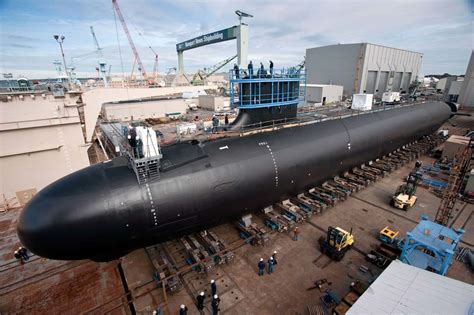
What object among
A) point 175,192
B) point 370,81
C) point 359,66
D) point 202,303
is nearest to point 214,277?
point 202,303

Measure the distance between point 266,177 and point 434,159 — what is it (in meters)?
19.5

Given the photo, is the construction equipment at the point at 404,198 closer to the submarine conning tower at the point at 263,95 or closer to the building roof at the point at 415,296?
the building roof at the point at 415,296

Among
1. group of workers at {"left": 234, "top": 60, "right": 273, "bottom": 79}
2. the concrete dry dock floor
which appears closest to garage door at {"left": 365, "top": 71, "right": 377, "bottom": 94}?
the concrete dry dock floor

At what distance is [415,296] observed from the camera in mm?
6176

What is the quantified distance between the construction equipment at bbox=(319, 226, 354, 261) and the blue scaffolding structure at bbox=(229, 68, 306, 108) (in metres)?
7.22

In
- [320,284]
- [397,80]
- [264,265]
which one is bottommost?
[320,284]

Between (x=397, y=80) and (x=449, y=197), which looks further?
(x=397, y=80)

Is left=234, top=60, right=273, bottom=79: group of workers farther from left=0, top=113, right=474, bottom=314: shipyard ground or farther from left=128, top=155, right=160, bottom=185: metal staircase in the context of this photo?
left=0, top=113, right=474, bottom=314: shipyard ground

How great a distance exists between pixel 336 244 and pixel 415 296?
341 centimetres

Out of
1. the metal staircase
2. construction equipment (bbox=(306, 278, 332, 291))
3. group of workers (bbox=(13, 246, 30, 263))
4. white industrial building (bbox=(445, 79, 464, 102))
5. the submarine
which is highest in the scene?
white industrial building (bbox=(445, 79, 464, 102))

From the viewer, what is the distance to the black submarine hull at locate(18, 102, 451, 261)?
7.07m

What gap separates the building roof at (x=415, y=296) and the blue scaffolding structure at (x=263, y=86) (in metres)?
9.20

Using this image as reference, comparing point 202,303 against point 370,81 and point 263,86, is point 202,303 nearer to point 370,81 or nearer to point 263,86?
point 263,86

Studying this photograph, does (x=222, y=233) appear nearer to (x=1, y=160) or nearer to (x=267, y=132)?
(x=267, y=132)
